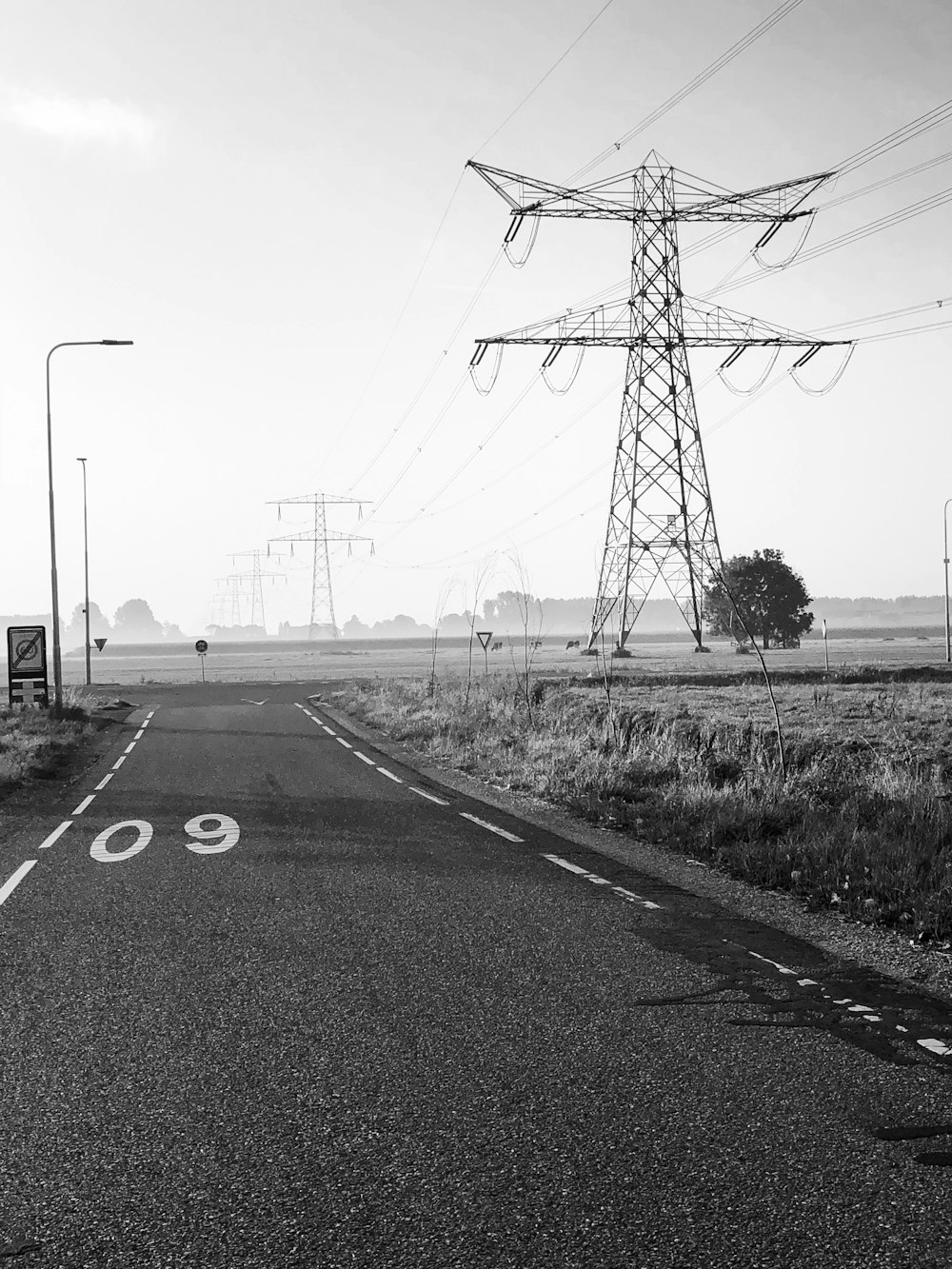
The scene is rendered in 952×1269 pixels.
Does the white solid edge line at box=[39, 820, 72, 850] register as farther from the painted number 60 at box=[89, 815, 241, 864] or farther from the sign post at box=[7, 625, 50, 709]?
the sign post at box=[7, 625, 50, 709]

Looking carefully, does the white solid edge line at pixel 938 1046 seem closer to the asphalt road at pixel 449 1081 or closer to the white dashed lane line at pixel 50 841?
the asphalt road at pixel 449 1081

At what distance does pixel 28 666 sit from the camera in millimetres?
27359

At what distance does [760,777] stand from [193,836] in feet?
22.8

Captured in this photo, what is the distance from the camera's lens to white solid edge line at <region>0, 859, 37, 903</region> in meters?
8.50

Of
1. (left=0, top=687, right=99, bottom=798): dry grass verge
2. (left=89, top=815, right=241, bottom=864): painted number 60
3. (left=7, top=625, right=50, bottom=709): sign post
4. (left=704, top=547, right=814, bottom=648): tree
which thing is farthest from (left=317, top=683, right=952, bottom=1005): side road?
(left=704, top=547, right=814, bottom=648): tree

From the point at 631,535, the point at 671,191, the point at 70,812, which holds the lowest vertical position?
the point at 70,812

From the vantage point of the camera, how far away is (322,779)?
624 inches

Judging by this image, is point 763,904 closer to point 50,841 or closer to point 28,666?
point 50,841

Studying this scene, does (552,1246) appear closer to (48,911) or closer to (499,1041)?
(499,1041)

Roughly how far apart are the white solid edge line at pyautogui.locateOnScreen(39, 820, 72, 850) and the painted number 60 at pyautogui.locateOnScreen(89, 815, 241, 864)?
1.49ft

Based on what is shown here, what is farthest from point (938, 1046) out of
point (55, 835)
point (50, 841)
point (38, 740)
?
point (38, 740)

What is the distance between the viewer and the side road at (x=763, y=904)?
6359 mm

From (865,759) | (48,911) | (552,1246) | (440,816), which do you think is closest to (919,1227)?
(552,1246)

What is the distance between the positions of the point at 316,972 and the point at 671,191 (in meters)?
33.0
